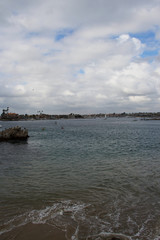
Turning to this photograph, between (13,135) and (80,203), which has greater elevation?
(13,135)

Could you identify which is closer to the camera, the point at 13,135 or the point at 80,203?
the point at 80,203

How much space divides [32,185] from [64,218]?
18.4 feet

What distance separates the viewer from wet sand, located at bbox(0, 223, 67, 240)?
26.0 ft

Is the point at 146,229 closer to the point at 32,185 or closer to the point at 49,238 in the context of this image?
the point at 49,238

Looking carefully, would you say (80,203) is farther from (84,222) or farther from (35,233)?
(35,233)

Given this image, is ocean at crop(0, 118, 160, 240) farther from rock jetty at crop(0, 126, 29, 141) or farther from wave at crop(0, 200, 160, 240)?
rock jetty at crop(0, 126, 29, 141)

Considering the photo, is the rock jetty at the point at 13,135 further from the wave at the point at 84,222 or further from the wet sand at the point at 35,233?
the wet sand at the point at 35,233

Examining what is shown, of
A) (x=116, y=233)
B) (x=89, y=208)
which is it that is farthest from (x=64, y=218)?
(x=116, y=233)

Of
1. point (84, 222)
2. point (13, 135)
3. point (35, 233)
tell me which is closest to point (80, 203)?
point (84, 222)

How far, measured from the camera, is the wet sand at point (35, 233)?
312 inches

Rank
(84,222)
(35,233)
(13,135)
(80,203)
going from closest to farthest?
(35,233), (84,222), (80,203), (13,135)

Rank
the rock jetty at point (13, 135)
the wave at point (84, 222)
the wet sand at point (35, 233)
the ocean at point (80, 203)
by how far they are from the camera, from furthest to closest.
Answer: the rock jetty at point (13, 135)
the ocean at point (80, 203)
the wave at point (84, 222)
the wet sand at point (35, 233)

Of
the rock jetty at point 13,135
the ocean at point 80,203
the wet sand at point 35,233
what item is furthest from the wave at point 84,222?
the rock jetty at point 13,135

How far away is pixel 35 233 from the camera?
826cm
